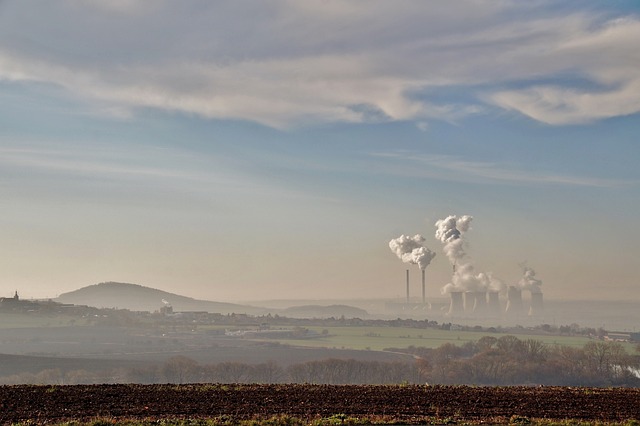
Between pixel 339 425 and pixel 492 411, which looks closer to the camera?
pixel 339 425

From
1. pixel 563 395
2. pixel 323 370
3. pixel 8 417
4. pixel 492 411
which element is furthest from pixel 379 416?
pixel 323 370

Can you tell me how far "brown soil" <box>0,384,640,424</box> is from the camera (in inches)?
1412

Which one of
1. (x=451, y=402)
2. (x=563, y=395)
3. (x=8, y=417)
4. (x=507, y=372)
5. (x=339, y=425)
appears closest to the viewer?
(x=339, y=425)

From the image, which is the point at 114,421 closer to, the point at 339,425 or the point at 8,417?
the point at 8,417

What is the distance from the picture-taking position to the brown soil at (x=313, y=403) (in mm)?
35875

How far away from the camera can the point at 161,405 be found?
128 ft

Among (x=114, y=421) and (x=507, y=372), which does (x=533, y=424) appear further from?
(x=507, y=372)

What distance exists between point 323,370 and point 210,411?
6516 inches

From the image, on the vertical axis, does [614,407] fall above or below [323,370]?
above

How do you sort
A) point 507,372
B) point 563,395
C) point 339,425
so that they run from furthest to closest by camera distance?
point 507,372, point 563,395, point 339,425

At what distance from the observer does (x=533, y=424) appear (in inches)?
1323

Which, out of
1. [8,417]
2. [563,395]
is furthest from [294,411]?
[563,395]

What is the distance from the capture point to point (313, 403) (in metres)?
39.8

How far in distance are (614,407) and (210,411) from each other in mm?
23021
